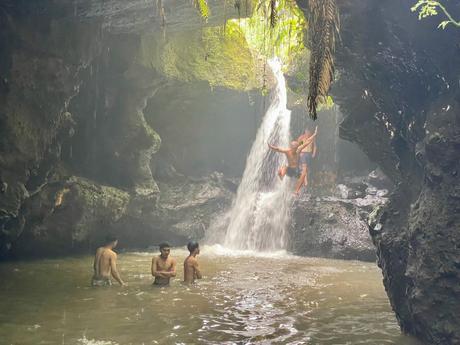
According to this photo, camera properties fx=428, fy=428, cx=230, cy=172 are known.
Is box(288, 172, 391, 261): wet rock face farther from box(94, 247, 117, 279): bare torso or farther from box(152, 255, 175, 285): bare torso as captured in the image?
box(94, 247, 117, 279): bare torso

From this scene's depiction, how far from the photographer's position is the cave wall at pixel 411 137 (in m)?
5.18

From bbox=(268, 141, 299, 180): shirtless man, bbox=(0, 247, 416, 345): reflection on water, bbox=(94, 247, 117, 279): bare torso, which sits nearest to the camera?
bbox=(0, 247, 416, 345): reflection on water

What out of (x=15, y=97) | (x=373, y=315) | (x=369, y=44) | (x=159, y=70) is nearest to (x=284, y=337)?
(x=373, y=315)

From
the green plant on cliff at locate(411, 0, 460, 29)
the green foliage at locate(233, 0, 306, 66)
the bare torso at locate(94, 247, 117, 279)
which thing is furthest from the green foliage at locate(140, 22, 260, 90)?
the green plant on cliff at locate(411, 0, 460, 29)

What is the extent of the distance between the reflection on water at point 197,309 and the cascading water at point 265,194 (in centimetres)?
665

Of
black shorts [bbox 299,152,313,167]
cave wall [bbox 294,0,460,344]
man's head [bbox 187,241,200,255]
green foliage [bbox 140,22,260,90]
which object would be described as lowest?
man's head [bbox 187,241,200,255]

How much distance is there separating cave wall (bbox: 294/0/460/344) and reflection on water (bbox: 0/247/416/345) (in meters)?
0.99

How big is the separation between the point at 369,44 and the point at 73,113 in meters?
11.3

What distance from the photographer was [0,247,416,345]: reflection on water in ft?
19.4

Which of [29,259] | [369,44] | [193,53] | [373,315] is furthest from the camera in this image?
[193,53]

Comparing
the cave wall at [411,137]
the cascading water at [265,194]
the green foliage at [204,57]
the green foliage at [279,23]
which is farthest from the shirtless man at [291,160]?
the cave wall at [411,137]

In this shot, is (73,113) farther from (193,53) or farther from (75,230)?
(193,53)

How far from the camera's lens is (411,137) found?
6.42m

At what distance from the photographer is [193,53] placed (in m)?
17.4
